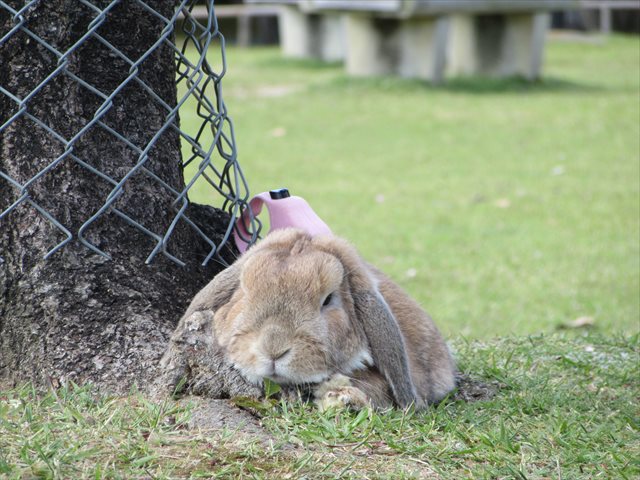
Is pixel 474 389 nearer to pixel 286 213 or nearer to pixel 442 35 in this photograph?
pixel 286 213

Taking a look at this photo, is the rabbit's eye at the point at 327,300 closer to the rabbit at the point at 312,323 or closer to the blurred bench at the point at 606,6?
the rabbit at the point at 312,323

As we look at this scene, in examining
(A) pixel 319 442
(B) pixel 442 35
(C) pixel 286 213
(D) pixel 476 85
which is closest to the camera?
(A) pixel 319 442

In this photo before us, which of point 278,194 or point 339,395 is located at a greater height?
point 278,194

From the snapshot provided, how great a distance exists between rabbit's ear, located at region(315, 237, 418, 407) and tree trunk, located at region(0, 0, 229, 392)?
24.9 inches

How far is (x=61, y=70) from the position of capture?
2.99 metres

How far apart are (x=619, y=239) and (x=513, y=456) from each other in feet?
18.7

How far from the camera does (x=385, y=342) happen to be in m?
2.94

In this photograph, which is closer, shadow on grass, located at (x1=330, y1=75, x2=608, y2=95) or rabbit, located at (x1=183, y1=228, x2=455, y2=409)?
rabbit, located at (x1=183, y1=228, x2=455, y2=409)

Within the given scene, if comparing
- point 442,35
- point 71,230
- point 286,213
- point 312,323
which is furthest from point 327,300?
point 442,35

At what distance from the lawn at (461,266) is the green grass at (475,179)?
28 mm

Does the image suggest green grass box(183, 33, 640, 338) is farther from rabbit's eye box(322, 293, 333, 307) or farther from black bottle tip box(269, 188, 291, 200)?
rabbit's eye box(322, 293, 333, 307)

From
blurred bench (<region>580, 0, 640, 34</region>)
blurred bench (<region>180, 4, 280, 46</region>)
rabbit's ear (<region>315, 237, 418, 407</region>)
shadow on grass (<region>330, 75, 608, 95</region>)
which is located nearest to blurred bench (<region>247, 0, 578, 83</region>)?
shadow on grass (<region>330, 75, 608, 95</region>)

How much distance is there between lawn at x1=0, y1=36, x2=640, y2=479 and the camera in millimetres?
2598

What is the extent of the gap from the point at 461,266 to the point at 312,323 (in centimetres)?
489
